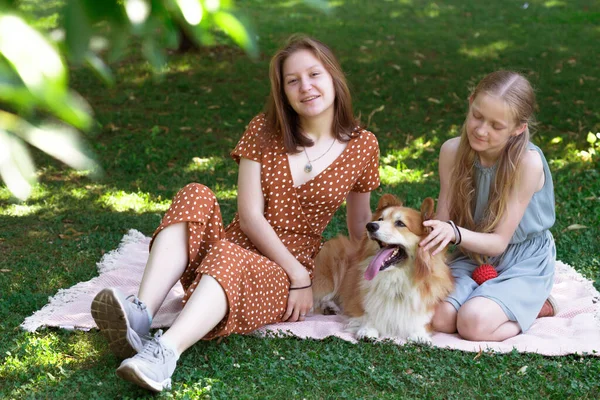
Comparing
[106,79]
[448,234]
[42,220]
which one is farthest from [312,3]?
[42,220]

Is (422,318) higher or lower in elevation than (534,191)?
lower

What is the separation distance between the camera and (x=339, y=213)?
215 inches

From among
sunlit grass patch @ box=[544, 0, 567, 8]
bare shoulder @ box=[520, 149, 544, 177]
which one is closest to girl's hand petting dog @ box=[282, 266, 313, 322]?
bare shoulder @ box=[520, 149, 544, 177]

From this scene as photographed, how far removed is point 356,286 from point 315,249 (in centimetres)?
37

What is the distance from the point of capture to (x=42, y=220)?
Answer: 5223 mm

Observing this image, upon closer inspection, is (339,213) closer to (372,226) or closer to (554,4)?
(372,226)

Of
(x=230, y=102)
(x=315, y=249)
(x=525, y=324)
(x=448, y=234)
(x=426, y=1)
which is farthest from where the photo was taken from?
(x=426, y=1)

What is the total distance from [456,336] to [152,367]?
152 cm

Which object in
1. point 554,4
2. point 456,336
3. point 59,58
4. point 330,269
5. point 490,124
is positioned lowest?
point 456,336

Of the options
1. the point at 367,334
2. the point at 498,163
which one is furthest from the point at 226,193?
the point at 498,163

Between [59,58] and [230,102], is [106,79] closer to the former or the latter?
[59,58]

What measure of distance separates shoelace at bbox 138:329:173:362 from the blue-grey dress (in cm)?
141

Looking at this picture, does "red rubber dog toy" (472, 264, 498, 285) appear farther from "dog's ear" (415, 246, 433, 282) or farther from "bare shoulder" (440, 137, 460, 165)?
"bare shoulder" (440, 137, 460, 165)

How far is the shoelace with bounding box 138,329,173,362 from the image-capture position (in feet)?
9.33
